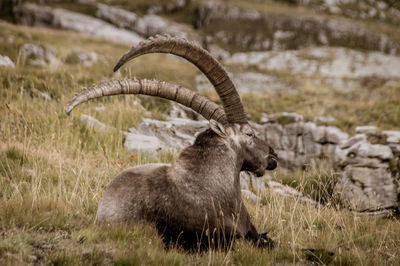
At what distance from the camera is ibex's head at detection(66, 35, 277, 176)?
400 cm

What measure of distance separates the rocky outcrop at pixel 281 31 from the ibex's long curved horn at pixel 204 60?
72469 mm

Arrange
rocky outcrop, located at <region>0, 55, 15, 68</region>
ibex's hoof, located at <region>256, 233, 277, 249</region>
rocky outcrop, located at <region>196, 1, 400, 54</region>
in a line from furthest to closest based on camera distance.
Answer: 1. rocky outcrop, located at <region>196, 1, 400, 54</region>
2. rocky outcrop, located at <region>0, 55, 15, 68</region>
3. ibex's hoof, located at <region>256, 233, 277, 249</region>

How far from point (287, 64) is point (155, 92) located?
43.4m

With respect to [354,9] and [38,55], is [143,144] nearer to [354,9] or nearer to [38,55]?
[38,55]

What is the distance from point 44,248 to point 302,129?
11.3m

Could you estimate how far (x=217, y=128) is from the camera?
4.52 meters

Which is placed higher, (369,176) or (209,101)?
(209,101)

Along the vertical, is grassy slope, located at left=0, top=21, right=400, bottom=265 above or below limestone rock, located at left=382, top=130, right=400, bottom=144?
below

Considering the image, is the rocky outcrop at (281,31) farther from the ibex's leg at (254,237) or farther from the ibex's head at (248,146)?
the ibex's leg at (254,237)

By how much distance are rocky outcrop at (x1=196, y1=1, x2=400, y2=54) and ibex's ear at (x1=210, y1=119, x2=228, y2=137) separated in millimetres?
72777

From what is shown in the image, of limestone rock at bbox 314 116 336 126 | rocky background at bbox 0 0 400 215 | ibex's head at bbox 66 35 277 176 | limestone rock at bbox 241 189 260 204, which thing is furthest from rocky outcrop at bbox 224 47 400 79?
ibex's head at bbox 66 35 277 176

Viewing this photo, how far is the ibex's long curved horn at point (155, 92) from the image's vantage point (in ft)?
12.3

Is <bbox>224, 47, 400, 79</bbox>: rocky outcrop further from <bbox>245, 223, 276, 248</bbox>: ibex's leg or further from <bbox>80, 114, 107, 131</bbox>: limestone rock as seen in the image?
<bbox>245, 223, 276, 248</bbox>: ibex's leg

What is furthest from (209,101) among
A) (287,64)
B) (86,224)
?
(287,64)
